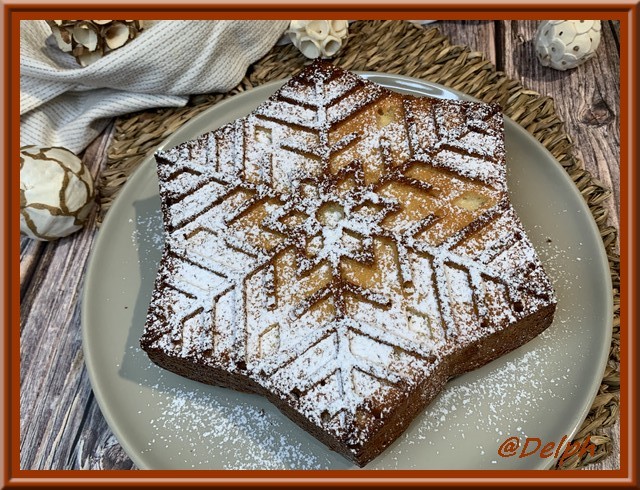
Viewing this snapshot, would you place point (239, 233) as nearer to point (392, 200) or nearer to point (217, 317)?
point (217, 317)

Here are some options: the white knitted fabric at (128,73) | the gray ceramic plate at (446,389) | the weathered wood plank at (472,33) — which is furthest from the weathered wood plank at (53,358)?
the weathered wood plank at (472,33)

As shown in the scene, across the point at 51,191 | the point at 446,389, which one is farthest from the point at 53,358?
the point at 446,389

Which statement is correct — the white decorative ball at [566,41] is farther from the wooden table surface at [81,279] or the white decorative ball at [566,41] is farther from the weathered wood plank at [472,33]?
the weathered wood plank at [472,33]

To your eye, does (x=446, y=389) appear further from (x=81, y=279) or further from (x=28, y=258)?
(x=28, y=258)

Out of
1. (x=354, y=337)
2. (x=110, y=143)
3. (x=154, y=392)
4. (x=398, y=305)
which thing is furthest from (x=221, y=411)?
(x=110, y=143)

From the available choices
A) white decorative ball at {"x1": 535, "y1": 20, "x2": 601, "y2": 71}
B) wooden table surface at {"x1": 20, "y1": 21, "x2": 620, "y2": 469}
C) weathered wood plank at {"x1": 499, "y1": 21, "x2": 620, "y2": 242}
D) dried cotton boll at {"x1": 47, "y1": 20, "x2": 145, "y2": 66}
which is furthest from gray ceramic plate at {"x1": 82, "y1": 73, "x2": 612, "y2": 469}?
dried cotton boll at {"x1": 47, "y1": 20, "x2": 145, "y2": 66}

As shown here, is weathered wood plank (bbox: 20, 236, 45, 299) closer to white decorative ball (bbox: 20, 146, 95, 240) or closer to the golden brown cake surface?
A: white decorative ball (bbox: 20, 146, 95, 240)
